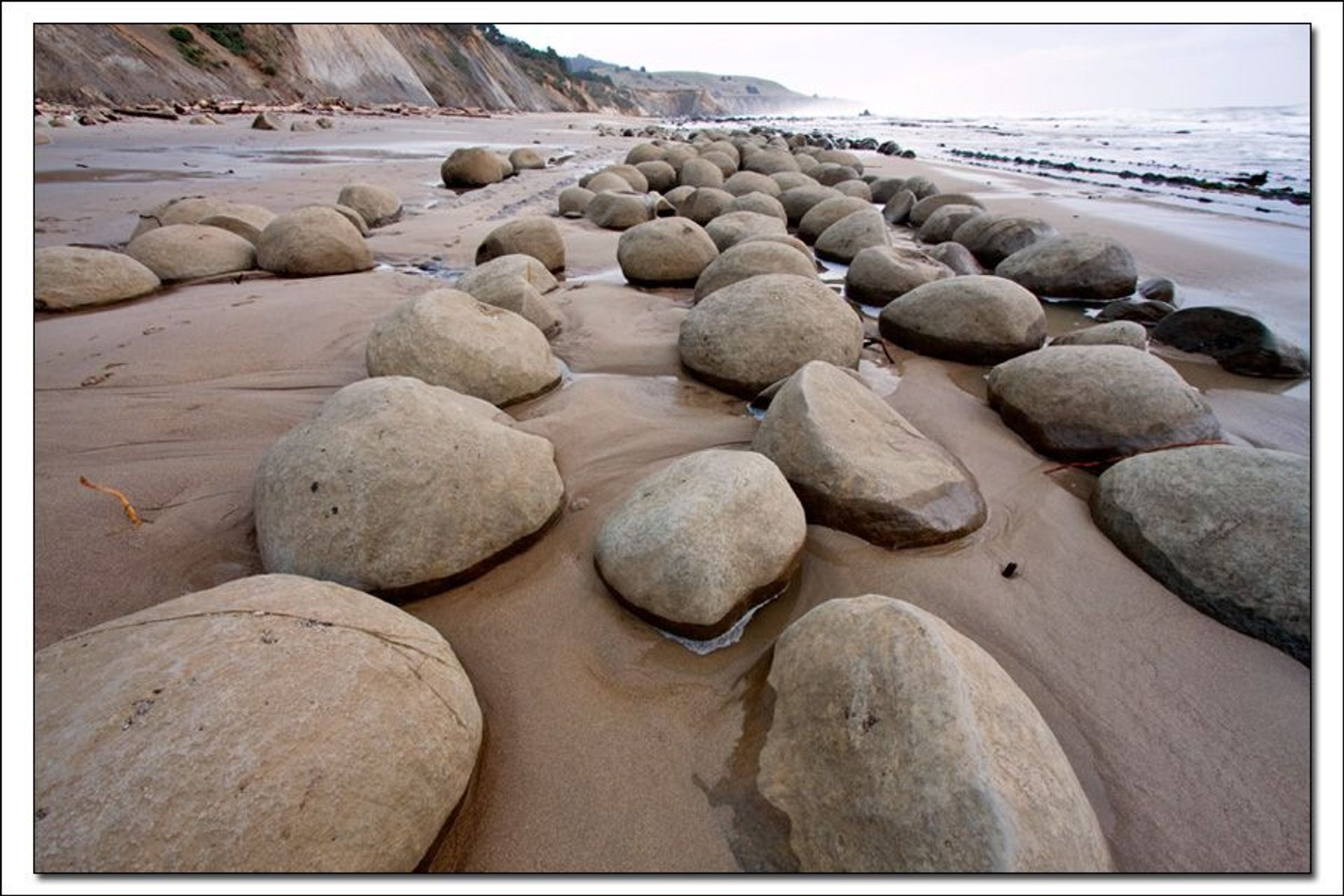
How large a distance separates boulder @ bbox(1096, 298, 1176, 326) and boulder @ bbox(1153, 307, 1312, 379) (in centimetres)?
46

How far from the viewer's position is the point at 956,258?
560 cm

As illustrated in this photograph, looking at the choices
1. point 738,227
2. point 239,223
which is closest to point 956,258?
point 738,227

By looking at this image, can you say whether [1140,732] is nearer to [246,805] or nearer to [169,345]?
[246,805]

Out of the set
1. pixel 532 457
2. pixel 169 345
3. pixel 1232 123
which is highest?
pixel 1232 123

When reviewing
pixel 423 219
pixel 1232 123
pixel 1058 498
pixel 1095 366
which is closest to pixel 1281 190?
pixel 1095 366

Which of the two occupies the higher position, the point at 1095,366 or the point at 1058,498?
the point at 1095,366

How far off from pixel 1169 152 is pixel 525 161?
1567cm

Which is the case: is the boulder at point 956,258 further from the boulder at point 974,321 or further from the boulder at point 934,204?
the boulder at point 934,204

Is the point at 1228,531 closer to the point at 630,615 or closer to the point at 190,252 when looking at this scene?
the point at 630,615

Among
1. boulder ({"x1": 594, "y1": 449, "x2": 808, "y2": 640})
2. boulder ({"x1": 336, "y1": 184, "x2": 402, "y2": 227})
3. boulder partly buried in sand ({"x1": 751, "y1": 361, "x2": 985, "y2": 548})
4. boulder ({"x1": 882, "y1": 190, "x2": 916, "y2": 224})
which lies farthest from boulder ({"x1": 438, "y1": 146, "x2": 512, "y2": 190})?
boulder ({"x1": 594, "y1": 449, "x2": 808, "y2": 640})

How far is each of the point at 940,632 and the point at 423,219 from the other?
703cm

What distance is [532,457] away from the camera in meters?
2.19

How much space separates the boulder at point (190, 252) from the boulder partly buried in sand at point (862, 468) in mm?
4502

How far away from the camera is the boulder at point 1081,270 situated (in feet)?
16.3
